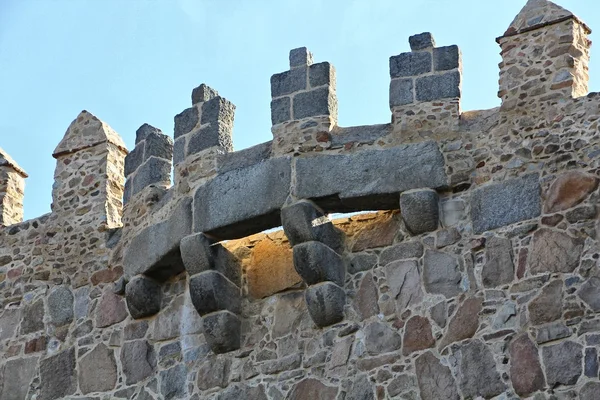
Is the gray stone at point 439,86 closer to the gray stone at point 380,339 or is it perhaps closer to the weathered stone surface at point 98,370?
Answer: the gray stone at point 380,339

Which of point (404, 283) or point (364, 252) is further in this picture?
point (364, 252)

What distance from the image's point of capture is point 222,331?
14.1m

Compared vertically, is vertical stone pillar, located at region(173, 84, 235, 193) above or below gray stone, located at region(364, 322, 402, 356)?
above

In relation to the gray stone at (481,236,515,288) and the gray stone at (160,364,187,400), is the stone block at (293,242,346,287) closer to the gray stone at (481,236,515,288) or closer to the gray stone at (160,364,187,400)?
the gray stone at (481,236,515,288)

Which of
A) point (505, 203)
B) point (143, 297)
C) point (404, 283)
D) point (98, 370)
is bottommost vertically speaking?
point (98, 370)

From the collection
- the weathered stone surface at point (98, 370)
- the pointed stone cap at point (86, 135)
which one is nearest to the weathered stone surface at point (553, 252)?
the weathered stone surface at point (98, 370)

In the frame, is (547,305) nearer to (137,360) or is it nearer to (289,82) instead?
(289,82)

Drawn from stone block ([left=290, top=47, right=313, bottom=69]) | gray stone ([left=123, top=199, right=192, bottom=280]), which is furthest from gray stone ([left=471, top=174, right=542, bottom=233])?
gray stone ([left=123, top=199, right=192, bottom=280])

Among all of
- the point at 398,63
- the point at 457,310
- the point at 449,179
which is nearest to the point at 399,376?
the point at 457,310

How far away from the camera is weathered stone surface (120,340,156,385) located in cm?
1466

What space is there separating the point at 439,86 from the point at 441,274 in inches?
59.0

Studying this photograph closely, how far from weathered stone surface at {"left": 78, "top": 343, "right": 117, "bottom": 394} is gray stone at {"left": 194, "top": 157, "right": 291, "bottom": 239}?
1461 millimetres

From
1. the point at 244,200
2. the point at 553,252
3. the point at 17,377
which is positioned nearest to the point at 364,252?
the point at 244,200

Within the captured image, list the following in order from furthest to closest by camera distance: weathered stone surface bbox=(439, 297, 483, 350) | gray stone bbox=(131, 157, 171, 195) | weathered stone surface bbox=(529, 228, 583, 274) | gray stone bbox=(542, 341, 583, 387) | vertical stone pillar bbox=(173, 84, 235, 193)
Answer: gray stone bbox=(131, 157, 171, 195)
vertical stone pillar bbox=(173, 84, 235, 193)
weathered stone surface bbox=(439, 297, 483, 350)
weathered stone surface bbox=(529, 228, 583, 274)
gray stone bbox=(542, 341, 583, 387)
